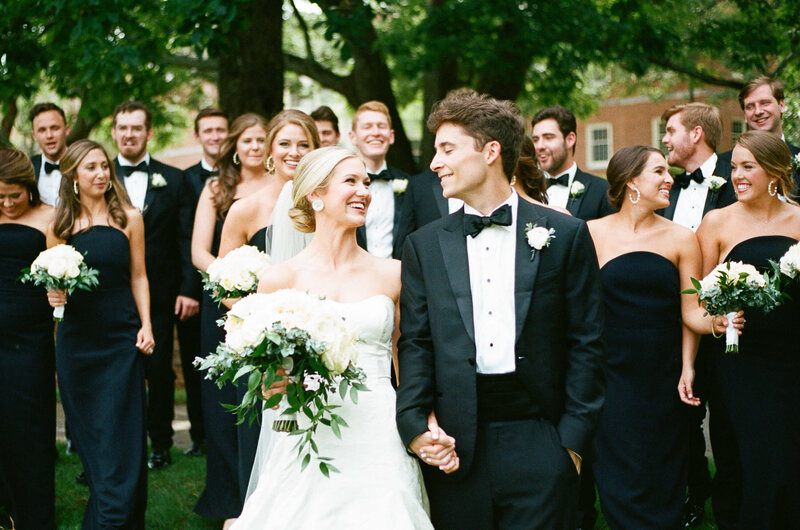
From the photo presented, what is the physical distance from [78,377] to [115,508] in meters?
0.93

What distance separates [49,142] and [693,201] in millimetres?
5668

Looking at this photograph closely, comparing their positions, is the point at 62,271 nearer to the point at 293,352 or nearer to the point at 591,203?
the point at 293,352

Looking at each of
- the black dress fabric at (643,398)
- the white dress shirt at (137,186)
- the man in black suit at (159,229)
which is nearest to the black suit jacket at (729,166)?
the black dress fabric at (643,398)

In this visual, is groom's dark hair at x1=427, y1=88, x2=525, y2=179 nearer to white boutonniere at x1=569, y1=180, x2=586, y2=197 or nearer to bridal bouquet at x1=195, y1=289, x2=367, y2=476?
bridal bouquet at x1=195, y1=289, x2=367, y2=476

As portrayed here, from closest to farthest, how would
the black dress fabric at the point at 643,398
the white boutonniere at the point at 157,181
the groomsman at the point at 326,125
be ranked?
the black dress fabric at the point at 643,398, the white boutonniere at the point at 157,181, the groomsman at the point at 326,125

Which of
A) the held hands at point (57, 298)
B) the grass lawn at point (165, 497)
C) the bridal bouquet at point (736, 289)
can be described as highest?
the bridal bouquet at point (736, 289)

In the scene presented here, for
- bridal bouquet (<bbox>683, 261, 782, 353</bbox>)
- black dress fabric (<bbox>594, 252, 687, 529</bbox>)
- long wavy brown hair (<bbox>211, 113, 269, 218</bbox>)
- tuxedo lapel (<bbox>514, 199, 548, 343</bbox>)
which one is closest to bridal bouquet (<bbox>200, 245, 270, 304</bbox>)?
long wavy brown hair (<bbox>211, 113, 269, 218</bbox>)

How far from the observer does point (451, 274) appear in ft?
12.3

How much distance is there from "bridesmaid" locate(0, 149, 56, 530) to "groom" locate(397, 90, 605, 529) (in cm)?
356

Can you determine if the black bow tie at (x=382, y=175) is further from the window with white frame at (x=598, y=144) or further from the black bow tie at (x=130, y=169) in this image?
the window with white frame at (x=598, y=144)

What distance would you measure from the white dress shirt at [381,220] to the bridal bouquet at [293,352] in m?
3.02

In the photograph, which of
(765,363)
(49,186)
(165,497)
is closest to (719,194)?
(765,363)

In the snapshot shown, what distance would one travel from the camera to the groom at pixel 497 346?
3635 mm

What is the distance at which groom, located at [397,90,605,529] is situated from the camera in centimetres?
363
